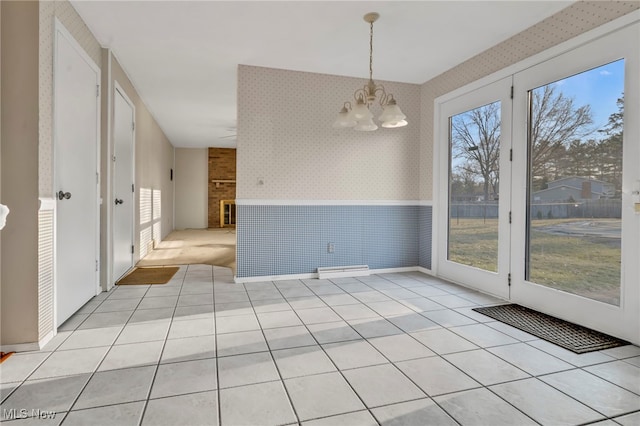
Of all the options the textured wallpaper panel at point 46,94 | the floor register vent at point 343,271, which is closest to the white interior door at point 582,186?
the floor register vent at point 343,271

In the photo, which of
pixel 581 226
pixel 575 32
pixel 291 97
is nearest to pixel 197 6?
pixel 291 97

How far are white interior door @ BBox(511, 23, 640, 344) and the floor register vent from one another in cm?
166

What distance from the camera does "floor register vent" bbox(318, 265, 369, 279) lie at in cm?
412

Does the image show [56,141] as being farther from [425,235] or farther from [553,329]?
[425,235]

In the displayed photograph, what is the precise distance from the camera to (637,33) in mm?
2246

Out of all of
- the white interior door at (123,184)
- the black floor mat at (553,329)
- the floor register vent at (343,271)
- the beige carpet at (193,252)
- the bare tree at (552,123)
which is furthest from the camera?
the beige carpet at (193,252)

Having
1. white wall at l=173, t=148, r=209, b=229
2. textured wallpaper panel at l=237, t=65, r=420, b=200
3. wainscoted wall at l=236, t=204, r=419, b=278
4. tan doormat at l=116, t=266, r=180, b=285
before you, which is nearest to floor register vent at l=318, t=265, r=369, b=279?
wainscoted wall at l=236, t=204, r=419, b=278

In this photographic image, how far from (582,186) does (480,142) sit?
1.20m

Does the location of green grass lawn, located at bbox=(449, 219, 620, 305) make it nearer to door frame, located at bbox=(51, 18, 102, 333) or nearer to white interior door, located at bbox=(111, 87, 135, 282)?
door frame, located at bbox=(51, 18, 102, 333)

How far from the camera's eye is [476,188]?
144 inches

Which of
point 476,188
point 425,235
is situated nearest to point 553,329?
point 476,188

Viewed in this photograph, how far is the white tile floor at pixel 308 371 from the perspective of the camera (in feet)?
4.99

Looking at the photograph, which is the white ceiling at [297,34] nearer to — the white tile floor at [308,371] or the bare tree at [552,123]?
the bare tree at [552,123]

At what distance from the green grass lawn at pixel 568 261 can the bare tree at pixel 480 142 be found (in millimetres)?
496
